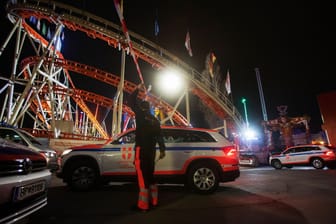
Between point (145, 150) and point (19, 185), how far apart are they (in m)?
1.91

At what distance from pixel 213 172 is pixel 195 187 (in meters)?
0.61

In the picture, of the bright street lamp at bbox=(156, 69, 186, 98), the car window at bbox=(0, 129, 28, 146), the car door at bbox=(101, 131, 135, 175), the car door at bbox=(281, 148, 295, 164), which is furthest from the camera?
the bright street lamp at bbox=(156, 69, 186, 98)

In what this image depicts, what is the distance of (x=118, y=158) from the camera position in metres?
4.94

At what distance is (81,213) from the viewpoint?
3314 mm

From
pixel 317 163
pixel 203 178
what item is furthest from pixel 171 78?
pixel 203 178

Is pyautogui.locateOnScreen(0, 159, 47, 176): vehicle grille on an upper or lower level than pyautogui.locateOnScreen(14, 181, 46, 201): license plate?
upper

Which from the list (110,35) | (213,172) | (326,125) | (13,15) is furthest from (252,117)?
(13,15)

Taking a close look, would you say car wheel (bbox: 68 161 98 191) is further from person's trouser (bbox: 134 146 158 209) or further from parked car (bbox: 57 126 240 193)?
person's trouser (bbox: 134 146 158 209)

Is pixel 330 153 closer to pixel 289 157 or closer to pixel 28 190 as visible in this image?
pixel 289 157

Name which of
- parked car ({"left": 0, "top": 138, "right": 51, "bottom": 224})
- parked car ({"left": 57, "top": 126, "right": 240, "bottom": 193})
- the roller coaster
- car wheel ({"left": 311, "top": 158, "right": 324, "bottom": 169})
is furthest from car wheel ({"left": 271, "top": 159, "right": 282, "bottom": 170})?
parked car ({"left": 0, "top": 138, "right": 51, "bottom": 224})

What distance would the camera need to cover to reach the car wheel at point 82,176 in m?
4.90

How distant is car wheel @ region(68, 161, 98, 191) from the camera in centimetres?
490

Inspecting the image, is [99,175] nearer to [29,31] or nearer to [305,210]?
[305,210]

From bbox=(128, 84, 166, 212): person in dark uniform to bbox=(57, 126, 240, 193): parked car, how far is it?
1.16m
